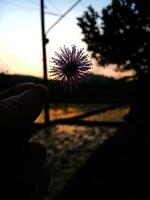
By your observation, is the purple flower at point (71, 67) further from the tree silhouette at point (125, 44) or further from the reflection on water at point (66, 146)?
the tree silhouette at point (125, 44)

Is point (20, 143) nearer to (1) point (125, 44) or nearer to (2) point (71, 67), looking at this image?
(2) point (71, 67)

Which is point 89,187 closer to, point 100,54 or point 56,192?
point 56,192

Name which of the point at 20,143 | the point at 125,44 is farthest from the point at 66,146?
the point at 20,143

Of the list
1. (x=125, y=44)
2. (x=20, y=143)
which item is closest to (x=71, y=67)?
(x=20, y=143)

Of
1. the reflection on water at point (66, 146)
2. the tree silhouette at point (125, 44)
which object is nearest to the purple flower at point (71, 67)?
the reflection on water at point (66, 146)

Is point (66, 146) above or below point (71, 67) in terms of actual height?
below

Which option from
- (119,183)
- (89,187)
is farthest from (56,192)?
(119,183)

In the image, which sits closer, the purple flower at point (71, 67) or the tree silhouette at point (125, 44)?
the purple flower at point (71, 67)

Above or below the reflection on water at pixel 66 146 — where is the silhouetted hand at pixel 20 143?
above

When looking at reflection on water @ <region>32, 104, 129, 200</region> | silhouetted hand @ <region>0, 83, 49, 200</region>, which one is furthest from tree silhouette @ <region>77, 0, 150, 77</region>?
silhouetted hand @ <region>0, 83, 49, 200</region>

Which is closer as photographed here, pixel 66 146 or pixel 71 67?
pixel 71 67
